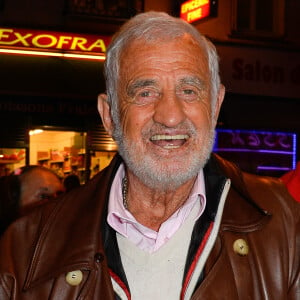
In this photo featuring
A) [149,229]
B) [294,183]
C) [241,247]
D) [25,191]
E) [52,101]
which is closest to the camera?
[241,247]

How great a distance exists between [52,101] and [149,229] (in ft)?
27.2

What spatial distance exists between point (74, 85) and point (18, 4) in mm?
1665

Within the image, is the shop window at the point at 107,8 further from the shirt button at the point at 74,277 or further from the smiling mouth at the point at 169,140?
the shirt button at the point at 74,277

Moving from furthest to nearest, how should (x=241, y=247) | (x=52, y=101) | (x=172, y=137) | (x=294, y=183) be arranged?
(x=52, y=101), (x=294, y=183), (x=172, y=137), (x=241, y=247)

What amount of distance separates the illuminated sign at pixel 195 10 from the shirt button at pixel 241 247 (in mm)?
8428

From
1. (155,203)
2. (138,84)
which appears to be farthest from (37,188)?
(138,84)

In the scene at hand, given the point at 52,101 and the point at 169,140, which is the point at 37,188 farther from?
the point at 52,101

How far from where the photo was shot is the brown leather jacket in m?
2.28

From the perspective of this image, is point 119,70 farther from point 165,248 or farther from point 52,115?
point 52,115

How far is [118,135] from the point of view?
2646mm

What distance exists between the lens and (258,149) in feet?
40.4

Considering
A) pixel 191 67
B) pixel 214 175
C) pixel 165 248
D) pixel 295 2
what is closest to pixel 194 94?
pixel 191 67

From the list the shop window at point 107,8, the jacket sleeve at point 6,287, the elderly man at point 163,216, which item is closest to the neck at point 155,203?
the elderly man at point 163,216

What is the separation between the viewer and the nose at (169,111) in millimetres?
2373
